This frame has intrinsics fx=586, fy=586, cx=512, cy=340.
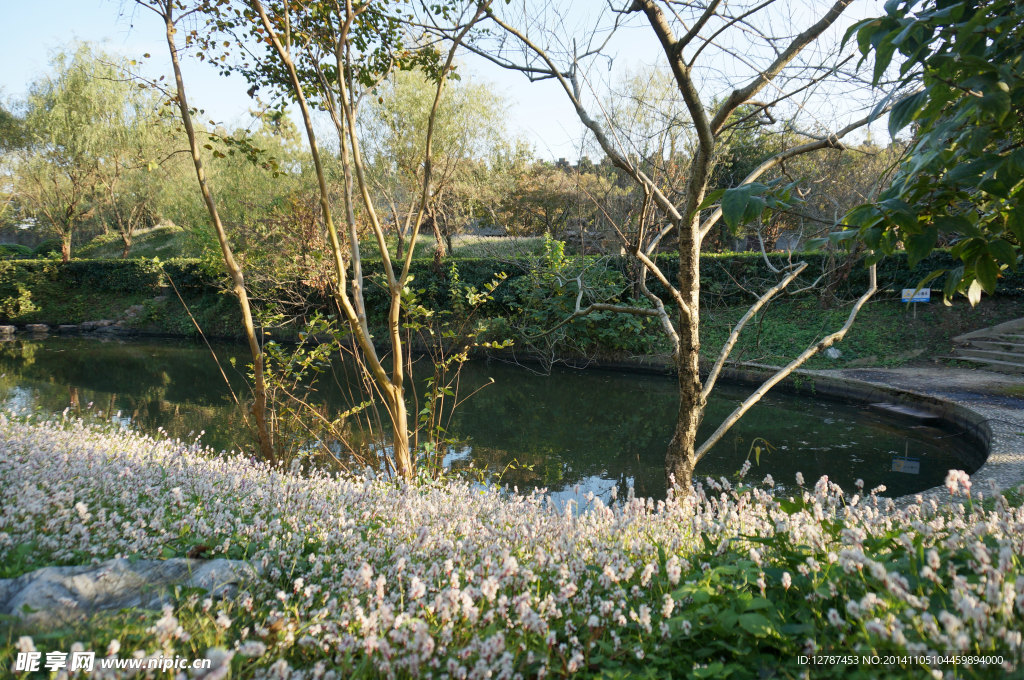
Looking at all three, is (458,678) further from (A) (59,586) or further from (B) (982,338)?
(B) (982,338)

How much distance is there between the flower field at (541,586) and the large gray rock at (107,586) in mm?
90

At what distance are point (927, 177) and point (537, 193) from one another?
Answer: 953 inches

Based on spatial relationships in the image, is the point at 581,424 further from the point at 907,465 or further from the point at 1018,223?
the point at 1018,223

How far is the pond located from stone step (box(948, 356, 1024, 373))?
317cm

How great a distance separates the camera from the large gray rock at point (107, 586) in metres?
1.87

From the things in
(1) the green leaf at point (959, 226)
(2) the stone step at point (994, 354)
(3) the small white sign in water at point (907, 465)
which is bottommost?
(3) the small white sign in water at point (907, 465)

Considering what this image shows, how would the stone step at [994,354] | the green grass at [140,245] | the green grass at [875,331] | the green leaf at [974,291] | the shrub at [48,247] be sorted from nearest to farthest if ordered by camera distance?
the green leaf at [974,291]
the stone step at [994,354]
the green grass at [875,331]
the green grass at [140,245]
the shrub at [48,247]

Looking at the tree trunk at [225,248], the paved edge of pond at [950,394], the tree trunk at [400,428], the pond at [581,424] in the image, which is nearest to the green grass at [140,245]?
the pond at [581,424]

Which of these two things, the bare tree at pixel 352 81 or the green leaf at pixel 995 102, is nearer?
the green leaf at pixel 995 102

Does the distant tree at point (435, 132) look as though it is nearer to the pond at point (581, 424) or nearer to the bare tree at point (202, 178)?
the pond at point (581, 424)

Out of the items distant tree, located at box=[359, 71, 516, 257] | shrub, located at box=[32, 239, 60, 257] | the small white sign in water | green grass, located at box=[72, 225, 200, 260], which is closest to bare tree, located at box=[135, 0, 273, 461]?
the small white sign in water

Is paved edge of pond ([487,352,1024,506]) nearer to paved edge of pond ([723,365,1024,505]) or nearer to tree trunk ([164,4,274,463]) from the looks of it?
paved edge of pond ([723,365,1024,505])

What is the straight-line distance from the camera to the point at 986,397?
9195mm

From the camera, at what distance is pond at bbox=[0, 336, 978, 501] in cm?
738
